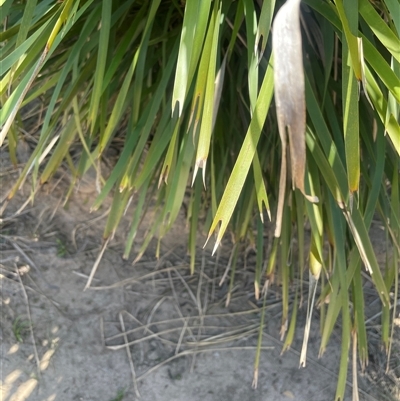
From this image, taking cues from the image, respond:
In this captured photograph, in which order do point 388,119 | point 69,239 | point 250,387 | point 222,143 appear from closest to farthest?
point 388,119
point 222,143
point 250,387
point 69,239

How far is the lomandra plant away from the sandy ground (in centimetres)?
15

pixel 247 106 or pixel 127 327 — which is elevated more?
pixel 247 106

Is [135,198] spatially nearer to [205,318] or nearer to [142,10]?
[205,318]

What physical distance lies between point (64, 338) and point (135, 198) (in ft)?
1.08

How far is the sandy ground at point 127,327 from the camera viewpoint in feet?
3.02

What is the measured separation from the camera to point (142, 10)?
753mm

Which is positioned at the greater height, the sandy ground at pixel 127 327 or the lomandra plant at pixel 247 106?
the lomandra plant at pixel 247 106

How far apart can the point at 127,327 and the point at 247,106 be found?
1.68 feet

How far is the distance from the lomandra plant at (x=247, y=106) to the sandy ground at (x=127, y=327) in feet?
0.50

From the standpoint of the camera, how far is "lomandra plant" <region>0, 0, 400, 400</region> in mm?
482

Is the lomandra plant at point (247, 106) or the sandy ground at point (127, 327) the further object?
the sandy ground at point (127, 327)

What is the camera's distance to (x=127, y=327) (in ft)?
3.21

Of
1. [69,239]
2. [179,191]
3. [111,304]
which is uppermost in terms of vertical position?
[179,191]

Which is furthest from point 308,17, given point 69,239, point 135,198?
point 69,239
